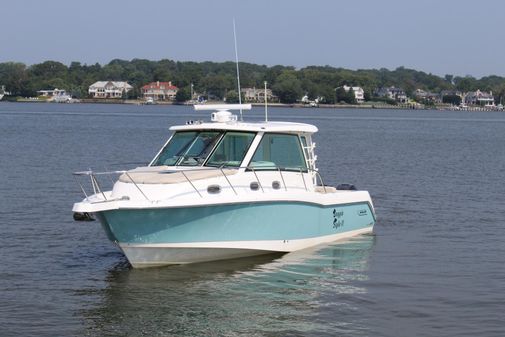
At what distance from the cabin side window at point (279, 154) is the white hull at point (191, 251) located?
156 centimetres

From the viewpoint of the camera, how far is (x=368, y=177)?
36.3 m

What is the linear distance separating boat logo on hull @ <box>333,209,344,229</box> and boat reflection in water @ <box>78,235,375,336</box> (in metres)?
0.70

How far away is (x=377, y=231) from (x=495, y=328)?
8.43 m

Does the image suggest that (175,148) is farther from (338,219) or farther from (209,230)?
(338,219)

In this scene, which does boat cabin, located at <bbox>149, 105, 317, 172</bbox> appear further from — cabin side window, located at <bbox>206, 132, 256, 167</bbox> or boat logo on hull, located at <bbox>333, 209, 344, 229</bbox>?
boat logo on hull, located at <bbox>333, 209, 344, 229</bbox>

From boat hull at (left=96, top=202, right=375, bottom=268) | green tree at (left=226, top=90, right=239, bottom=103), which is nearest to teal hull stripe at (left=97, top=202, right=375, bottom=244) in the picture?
boat hull at (left=96, top=202, right=375, bottom=268)

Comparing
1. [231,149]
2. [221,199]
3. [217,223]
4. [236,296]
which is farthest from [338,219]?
[236,296]

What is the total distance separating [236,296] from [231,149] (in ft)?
11.9

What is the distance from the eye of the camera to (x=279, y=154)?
18.6 m

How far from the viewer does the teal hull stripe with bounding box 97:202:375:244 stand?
16000 mm

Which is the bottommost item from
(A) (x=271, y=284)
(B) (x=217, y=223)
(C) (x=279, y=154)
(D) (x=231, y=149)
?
(A) (x=271, y=284)

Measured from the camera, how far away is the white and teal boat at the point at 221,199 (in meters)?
16.1

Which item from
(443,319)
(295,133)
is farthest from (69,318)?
(295,133)

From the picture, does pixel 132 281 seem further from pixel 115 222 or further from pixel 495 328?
pixel 495 328
